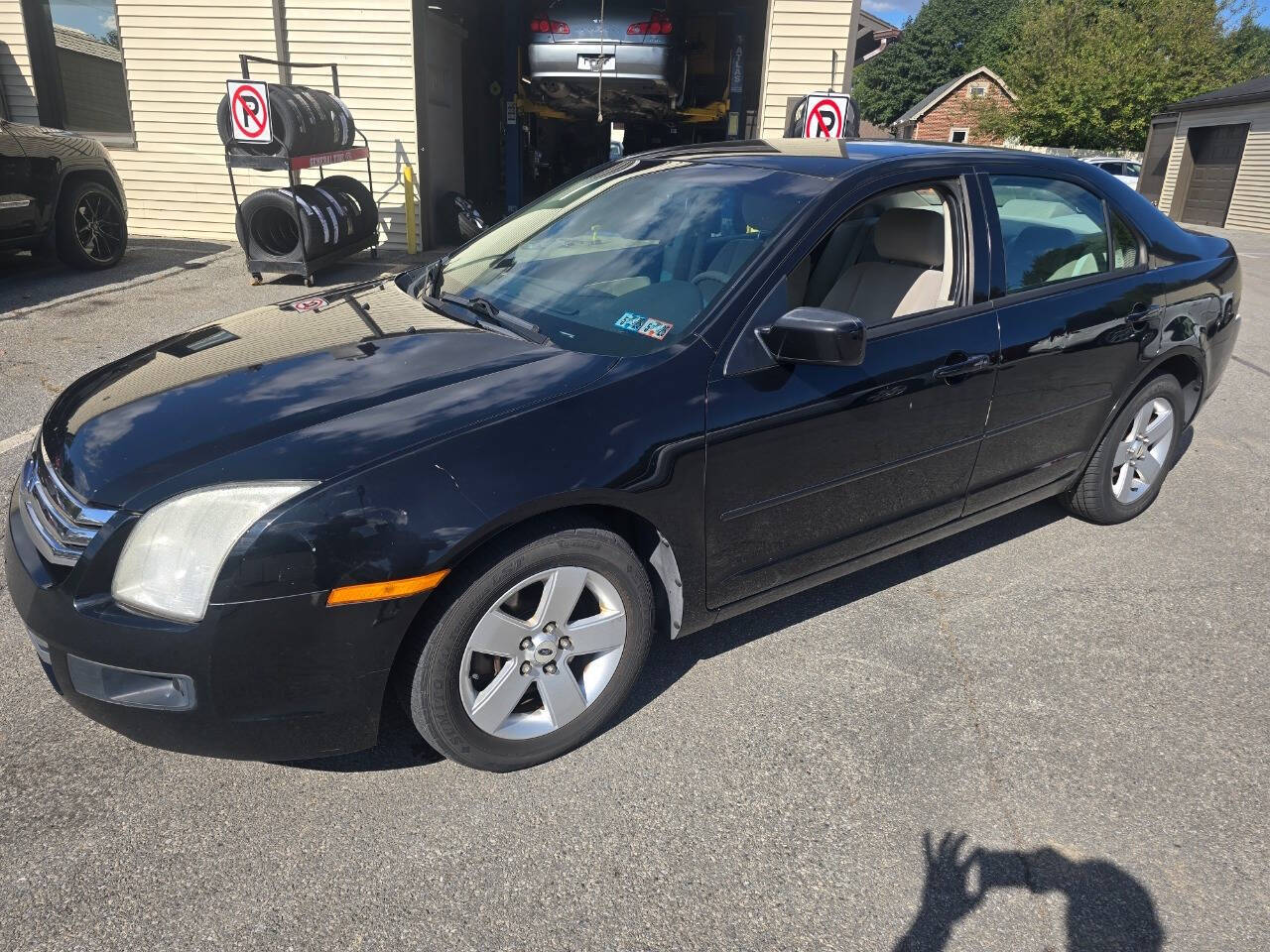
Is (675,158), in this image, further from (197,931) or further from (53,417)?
(197,931)

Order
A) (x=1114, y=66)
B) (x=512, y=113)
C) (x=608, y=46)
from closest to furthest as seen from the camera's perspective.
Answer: (x=608, y=46)
(x=512, y=113)
(x=1114, y=66)

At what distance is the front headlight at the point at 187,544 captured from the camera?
200 centimetres

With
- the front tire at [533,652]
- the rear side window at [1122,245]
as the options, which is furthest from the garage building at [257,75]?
the front tire at [533,652]

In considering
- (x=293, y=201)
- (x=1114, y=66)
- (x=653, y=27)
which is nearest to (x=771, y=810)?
(x=293, y=201)

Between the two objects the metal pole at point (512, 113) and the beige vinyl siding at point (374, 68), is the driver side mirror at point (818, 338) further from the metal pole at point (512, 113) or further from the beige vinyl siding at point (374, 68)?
the metal pole at point (512, 113)

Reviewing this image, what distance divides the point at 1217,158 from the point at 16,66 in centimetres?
2946

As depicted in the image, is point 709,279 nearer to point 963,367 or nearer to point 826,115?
point 963,367

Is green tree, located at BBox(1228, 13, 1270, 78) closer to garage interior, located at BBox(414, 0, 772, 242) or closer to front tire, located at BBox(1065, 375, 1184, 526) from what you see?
garage interior, located at BBox(414, 0, 772, 242)

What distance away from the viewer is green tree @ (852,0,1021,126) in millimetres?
64188

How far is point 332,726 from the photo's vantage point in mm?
2176

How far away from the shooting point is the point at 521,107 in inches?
538

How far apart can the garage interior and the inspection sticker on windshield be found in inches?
377

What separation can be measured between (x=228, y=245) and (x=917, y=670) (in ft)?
37.7

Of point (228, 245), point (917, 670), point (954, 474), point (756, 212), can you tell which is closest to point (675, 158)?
point (756, 212)
